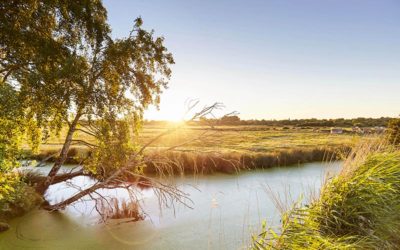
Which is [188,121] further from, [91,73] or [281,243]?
[281,243]

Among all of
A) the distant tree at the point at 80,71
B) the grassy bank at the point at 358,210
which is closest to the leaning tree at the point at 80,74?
the distant tree at the point at 80,71

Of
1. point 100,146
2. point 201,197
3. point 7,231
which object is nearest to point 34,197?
point 7,231

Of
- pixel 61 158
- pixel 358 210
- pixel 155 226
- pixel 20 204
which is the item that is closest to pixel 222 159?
pixel 155 226

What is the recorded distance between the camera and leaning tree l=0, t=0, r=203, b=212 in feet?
28.7

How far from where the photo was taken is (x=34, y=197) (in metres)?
11.7

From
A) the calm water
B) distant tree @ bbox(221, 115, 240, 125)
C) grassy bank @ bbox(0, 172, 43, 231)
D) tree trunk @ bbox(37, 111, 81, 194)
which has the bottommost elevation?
the calm water

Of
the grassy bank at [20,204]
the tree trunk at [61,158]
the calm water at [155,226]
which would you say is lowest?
the calm water at [155,226]

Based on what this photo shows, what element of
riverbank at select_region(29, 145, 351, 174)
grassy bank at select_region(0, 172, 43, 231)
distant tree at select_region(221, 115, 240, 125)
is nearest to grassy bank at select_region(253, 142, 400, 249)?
distant tree at select_region(221, 115, 240, 125)

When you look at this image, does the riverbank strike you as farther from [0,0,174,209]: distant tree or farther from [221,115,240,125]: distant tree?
[221,115,240,125]: distant tree

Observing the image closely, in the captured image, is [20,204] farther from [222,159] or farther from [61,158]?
[222,159]

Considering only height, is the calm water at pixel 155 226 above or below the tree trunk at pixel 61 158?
below

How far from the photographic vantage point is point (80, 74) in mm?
9102

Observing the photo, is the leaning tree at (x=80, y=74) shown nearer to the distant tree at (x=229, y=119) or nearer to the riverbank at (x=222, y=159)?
the distant tree at (x=229, y=119)

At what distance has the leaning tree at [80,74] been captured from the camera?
876 cm
